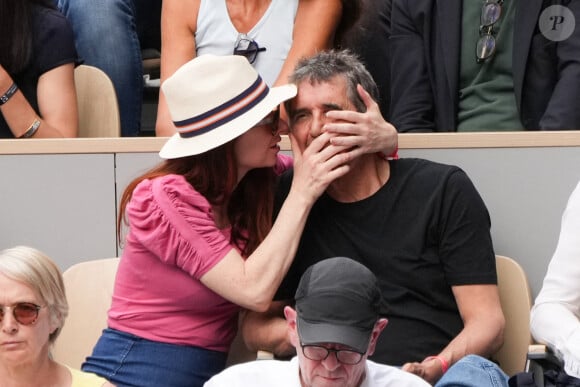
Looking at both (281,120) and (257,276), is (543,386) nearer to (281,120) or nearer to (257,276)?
(257,276)

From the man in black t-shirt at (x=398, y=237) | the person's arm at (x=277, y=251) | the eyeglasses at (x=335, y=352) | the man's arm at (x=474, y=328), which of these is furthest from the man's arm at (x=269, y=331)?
the eyeglasses at (x=335, y=352)

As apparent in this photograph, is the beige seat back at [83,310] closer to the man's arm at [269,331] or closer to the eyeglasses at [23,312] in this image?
the man's arm at [269,331]

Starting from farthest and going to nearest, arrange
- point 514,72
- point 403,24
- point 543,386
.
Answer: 1. point 403,24
2. point 514,72
3. point 543,386

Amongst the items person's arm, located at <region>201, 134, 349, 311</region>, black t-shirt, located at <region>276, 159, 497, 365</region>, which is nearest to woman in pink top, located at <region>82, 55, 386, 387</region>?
person's arm, located at <region>201, 134, 349, 311</region>

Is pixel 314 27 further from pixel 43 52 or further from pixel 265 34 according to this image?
pixel 43 52

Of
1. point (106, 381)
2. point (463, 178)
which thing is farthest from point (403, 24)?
point (106, 381)

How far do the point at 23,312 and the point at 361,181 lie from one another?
104cm

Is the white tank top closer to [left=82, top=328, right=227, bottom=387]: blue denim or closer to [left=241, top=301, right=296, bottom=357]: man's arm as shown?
[left=241, top=301, right=296, bottom=357]: man's arm

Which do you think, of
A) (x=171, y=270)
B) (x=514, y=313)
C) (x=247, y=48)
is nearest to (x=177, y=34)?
(x=247, y=48)

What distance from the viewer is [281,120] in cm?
360

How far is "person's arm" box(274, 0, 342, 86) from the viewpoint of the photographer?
4371 mm

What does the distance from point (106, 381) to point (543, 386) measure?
1.09m

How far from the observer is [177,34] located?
4496 millimetres

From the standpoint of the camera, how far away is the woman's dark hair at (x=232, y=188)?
136 inches
